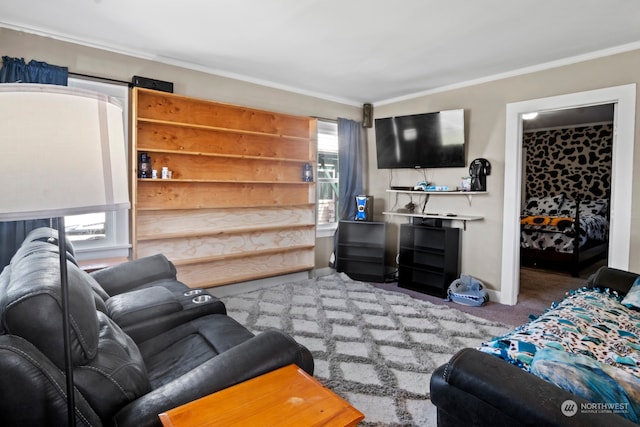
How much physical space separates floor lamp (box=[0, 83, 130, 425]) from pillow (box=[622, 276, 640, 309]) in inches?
115

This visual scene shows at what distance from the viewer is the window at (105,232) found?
3.11m

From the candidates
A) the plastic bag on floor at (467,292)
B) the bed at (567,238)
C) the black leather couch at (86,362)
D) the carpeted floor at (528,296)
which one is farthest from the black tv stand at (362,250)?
the black leather couch at (86,362)

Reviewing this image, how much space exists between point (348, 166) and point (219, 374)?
3.97m

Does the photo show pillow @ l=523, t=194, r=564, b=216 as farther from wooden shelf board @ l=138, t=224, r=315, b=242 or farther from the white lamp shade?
the white lamp shade

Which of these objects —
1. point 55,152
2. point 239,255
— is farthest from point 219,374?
point 239,255

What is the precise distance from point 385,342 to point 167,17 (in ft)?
9.88

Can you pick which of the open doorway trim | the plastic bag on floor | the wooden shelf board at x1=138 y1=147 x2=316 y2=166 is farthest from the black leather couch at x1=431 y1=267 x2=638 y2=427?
the wooden shelf board at x1=138 y1=147 x2=316 y2=166

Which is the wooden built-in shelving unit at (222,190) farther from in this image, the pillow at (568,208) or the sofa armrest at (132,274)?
the pillow at (568,208)

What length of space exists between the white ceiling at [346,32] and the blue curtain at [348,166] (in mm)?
1051

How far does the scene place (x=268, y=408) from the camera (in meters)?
1.03

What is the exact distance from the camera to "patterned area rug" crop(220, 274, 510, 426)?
2.05m

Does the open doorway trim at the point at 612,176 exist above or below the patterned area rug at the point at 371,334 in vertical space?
above

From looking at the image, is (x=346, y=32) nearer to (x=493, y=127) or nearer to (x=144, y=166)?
(x=493, y=127)

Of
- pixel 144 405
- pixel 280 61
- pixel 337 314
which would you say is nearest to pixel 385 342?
pixel 337 314
